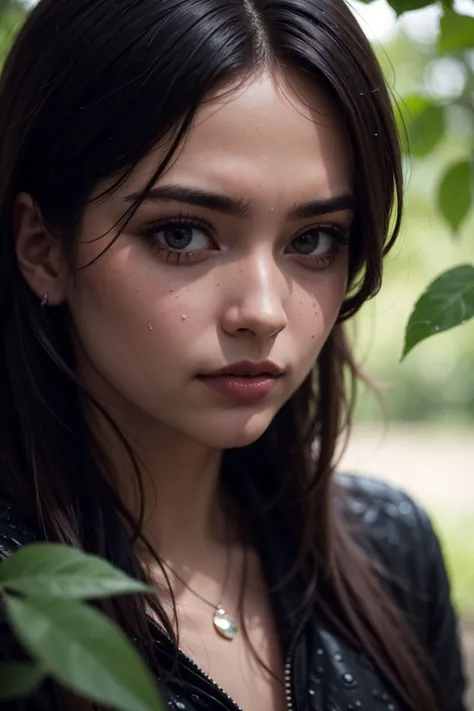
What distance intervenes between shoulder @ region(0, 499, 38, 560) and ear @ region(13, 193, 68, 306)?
0.78 feet

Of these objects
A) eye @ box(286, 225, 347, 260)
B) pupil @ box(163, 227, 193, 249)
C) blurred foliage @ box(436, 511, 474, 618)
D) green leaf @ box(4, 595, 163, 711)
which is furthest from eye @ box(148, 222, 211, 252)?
blurred foliage @ box(436, 511, 474, 618)

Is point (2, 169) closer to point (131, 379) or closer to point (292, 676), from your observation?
point (131, 379)

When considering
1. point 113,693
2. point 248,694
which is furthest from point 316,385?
point 113,693

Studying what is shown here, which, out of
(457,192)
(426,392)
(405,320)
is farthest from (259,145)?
(426,392)

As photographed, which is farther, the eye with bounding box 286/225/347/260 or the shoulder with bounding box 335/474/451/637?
the shoulder with bounding box 335/474/451/637

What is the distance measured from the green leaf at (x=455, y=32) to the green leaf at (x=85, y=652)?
909mm

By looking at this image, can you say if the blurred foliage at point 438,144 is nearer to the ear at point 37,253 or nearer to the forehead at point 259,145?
the forehead at point 259,145

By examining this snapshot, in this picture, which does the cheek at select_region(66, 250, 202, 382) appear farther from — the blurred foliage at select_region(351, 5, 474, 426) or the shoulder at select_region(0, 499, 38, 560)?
the blurred foliage at select_region(351, 5, 474, 426)

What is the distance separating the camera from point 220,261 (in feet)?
3.67

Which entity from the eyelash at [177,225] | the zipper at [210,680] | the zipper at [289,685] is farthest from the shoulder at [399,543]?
the eyelash at [177,225]

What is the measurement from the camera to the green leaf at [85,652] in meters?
0.60

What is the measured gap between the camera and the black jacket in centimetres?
120

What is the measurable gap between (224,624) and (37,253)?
51 centimetres

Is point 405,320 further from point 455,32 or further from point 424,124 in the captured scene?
point 455,32
